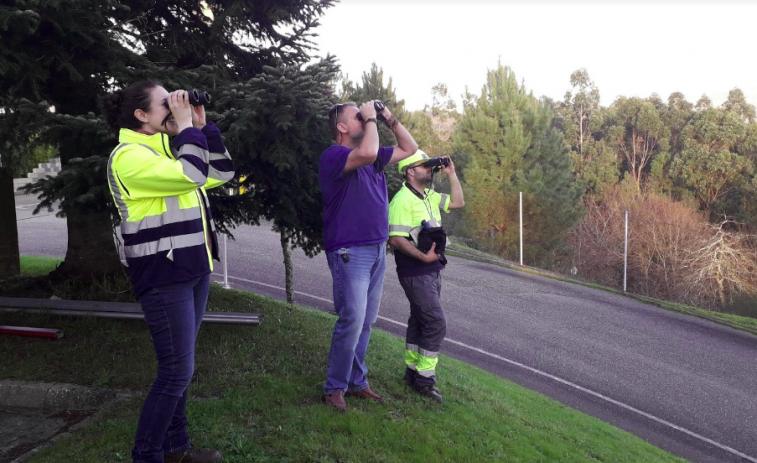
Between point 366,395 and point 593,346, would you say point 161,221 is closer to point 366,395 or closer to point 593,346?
point 366,395

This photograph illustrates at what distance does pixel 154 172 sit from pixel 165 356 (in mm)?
863

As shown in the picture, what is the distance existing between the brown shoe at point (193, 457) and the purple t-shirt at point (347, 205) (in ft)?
4.65

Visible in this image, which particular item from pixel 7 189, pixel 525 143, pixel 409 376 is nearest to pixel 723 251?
pixel 525 143

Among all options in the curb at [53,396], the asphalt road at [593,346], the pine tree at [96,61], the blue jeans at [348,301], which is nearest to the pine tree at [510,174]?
the asphalt road at [593,346]

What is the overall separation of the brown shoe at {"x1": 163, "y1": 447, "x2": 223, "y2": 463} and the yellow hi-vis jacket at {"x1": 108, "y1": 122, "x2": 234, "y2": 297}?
951mm

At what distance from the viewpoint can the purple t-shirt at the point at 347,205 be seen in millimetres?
3877

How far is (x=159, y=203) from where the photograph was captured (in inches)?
111

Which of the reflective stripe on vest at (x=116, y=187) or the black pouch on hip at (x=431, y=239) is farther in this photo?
the black pouch on hip at (x=431, y=239)

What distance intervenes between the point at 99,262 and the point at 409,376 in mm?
3985

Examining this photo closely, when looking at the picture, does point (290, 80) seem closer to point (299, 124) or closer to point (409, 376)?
point (299, 124)

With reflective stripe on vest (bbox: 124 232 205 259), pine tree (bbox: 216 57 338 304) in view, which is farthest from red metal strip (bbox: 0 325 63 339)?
reflective stripe on vest (bbox: 124 232 205 259)

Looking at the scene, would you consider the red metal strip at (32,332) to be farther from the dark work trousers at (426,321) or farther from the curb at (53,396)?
the dark work trousers at (426,321)

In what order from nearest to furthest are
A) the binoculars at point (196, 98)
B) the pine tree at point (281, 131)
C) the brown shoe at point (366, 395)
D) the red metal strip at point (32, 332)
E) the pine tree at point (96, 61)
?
the binoculars at point (196, 98) → the brown shoe at point (366, 395) → the pine tree at point (96, 61) → the pine tree at point (281, 131) → the red metal strip at point (32, 332)

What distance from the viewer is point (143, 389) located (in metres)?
4.45
